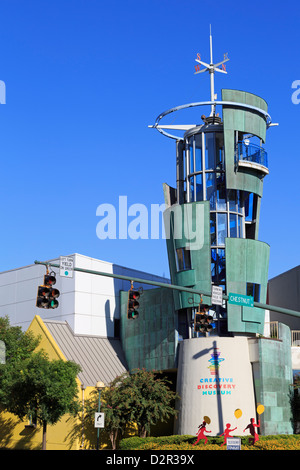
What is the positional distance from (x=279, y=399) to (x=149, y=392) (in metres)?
8.77

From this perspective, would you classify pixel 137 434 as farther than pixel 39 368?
Yes

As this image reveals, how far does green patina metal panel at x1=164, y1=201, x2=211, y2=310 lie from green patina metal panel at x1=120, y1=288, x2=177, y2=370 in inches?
69.2

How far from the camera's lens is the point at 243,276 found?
155 ft

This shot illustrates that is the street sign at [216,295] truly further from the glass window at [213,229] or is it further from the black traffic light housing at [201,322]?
the glass window at [213,229]

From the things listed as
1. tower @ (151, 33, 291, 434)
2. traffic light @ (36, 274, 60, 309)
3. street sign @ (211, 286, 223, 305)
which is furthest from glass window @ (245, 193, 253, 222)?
traffic light @ (36, 274, 60, 309)

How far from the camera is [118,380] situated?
47.3m

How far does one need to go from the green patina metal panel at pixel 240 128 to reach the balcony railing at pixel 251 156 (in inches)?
19.8

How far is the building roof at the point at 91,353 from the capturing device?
4997 cm

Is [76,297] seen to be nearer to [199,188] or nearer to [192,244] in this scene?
[192,244]

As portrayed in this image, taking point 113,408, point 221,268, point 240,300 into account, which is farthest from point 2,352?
point 240,300

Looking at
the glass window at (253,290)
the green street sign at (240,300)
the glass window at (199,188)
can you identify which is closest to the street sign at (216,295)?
the green street sign at (240,300)
